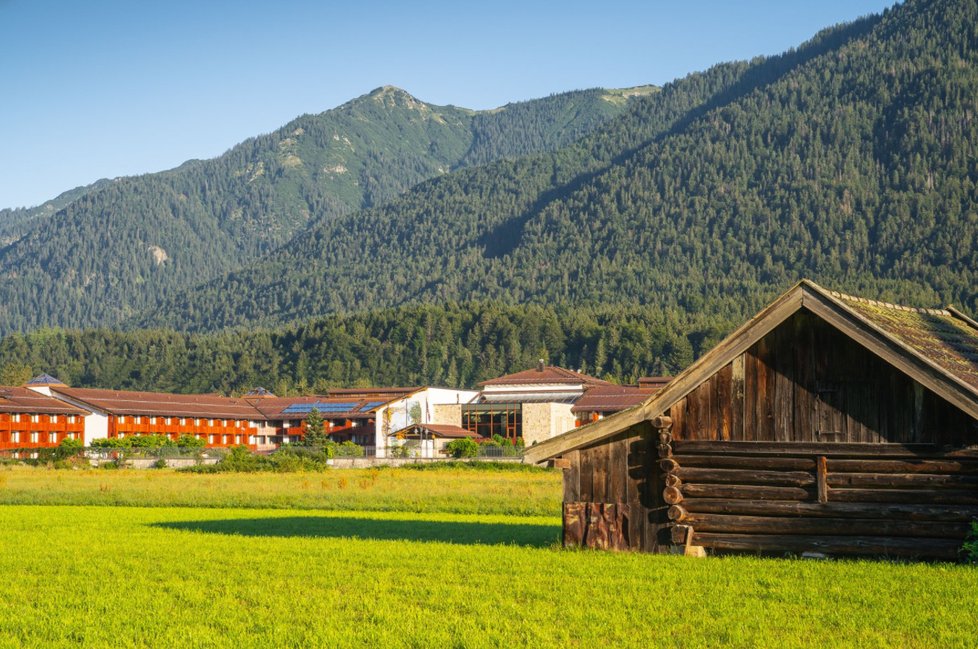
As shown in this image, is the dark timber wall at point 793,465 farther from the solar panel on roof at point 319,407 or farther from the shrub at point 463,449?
the solar panel on roof at point 319,407

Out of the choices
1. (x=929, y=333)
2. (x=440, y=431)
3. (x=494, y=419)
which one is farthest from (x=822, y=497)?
(x=494, y=419)

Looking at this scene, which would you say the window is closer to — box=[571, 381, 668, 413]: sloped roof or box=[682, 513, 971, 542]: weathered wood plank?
box=[571, 381, 668, 413]: sloped roof

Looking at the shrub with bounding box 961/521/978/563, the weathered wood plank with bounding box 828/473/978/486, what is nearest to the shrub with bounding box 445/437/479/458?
the weathered wood plank with bounding box 828/473/978/486

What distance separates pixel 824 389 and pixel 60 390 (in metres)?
133

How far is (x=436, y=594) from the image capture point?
2027cm

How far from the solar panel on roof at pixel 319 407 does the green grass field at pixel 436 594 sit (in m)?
112

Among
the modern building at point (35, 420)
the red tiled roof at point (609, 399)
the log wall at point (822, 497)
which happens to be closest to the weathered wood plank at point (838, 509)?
the log wall at point (822, 497)

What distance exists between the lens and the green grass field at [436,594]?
1664 centimetres

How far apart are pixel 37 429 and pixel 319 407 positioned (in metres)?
31.7

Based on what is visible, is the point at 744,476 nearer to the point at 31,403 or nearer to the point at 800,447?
the point at 800,447

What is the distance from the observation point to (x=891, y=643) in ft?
53.1

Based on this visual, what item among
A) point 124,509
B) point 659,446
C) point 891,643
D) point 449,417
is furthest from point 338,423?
point 891,643

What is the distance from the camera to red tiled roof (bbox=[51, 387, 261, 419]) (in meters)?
143

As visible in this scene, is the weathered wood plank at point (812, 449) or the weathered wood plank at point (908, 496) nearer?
the weathered wood plank at point (908, 496)
